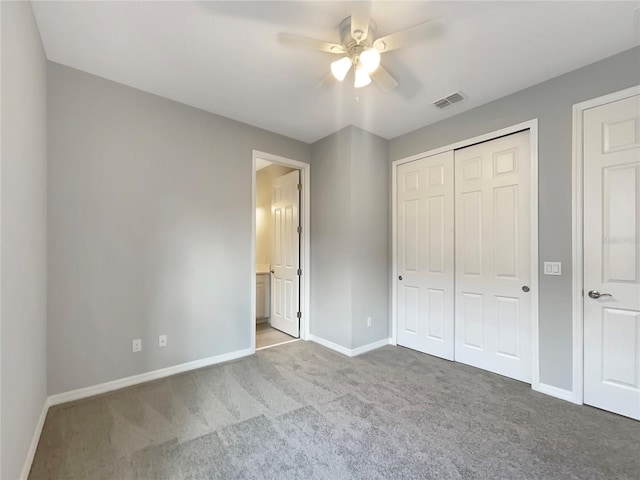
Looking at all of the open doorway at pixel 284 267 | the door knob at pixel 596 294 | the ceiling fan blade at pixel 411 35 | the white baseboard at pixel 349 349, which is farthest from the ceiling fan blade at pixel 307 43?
the white baseboard at pixel 349 349

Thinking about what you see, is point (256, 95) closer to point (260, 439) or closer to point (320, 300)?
point (320, 300)

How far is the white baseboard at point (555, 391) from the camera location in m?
2.37

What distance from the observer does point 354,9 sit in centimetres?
154

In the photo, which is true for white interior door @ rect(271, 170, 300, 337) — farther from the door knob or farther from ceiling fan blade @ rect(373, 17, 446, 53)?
the door knob

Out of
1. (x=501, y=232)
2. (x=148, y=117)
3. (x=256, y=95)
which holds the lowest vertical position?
(x=501, y=232)

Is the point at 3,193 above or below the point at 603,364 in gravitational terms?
above

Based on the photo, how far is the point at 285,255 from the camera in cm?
423

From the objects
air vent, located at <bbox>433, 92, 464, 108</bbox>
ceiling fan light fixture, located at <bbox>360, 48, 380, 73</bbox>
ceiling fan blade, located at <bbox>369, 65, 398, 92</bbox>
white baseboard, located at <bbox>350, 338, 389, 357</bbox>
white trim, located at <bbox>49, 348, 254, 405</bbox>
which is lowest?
white baseboard, located at <bbox>350, 338, 389, 357</bbox>

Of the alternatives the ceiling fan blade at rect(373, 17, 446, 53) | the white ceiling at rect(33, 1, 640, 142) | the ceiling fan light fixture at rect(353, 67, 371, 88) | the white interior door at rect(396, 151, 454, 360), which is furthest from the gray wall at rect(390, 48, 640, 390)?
the ceiling fan light fixture at rect(353, 67, 371, 88)

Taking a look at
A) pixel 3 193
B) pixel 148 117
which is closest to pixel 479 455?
pixel 3 193

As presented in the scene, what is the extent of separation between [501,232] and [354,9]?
239 centimetres

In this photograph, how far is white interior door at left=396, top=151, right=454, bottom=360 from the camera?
10.7 feet

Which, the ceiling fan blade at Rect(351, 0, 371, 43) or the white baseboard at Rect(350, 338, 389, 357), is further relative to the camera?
the white baseboard at Rect(350, 338, 389, 357)

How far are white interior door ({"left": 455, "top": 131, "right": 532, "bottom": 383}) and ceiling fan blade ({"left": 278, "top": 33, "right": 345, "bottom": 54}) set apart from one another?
198cm
